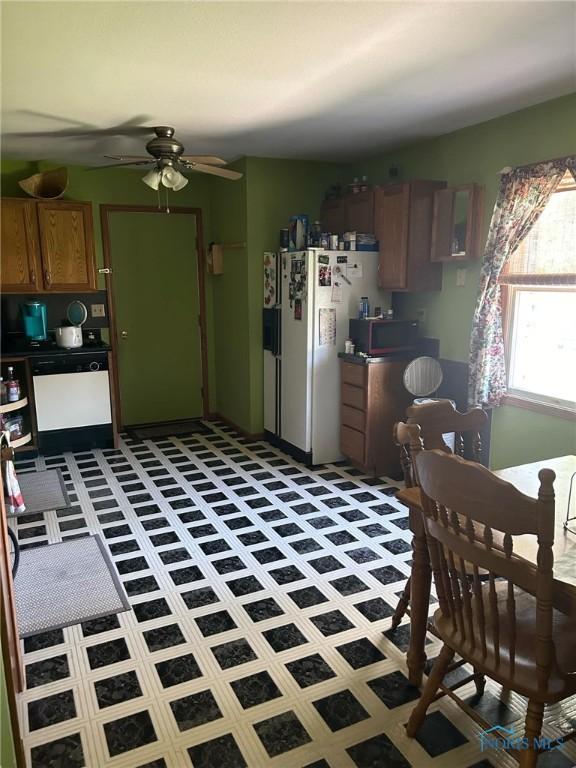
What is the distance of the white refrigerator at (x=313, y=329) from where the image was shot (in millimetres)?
4176

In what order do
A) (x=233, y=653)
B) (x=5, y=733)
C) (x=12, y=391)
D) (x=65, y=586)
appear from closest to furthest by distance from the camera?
(x=5, y=733)
(x=233, y=653)
(x=65, y=586)
(x=12, y=391)

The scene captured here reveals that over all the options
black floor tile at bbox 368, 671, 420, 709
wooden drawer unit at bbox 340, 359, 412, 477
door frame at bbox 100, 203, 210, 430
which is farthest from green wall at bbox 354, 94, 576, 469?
door frame at bbox 100, 203, 210, 430

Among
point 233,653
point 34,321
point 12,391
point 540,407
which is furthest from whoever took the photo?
point 34,321

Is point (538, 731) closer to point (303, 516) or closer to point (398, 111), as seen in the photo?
point (303, 516)

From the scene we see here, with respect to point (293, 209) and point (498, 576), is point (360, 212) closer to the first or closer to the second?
point (293, 209)

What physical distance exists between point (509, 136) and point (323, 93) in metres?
1.25

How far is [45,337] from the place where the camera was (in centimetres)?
497

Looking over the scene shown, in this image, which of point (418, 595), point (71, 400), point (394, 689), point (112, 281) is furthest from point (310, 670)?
point (112, 281)

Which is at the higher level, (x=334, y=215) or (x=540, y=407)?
(x=334, y=215)

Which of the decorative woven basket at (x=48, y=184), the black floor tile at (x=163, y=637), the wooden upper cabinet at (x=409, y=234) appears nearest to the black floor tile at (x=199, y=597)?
the black floor tile at (x=163, y=637)

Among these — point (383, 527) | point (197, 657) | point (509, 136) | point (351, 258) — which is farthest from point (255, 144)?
point (197, 657)

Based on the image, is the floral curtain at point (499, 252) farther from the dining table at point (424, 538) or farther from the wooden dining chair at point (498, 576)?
the wooden dining chair at point (498, 576)

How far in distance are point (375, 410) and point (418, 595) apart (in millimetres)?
2175

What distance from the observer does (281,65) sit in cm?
258
